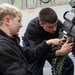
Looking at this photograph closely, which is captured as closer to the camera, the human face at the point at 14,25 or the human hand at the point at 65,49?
the human face at the point at 14,25

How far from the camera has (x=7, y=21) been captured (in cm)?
140

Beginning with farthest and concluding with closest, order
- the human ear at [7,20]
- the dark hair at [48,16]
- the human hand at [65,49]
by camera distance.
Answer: the dark hair at [48,16] < the human hand at [65,49] < the human ear at [7,20]

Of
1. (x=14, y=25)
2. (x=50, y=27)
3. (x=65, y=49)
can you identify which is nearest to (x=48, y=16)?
(x=50, y=27)

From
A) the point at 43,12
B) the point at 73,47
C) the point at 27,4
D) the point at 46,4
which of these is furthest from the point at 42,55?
the point at 27,4

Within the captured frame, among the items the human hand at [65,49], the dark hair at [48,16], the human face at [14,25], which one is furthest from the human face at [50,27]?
the human face at [14,25]

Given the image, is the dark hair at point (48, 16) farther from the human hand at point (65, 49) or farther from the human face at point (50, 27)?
the human hand at point (65, 49)

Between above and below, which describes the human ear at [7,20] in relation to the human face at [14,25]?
above

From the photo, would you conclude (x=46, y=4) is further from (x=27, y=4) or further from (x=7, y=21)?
(x=7, y=21)

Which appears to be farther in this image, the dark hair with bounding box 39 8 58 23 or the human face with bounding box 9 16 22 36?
the dark hair with bounding box 39 8 58 23

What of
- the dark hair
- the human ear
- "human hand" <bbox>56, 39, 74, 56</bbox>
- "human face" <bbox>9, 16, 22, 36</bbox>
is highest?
the human ear

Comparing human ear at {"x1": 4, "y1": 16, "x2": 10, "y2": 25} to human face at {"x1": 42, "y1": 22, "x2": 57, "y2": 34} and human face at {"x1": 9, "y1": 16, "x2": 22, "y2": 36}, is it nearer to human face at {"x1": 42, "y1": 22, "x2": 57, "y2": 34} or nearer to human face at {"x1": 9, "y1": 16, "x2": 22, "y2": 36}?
human face at {"x1": 9, "y1": 16, "x2": 22, "y2": 36}

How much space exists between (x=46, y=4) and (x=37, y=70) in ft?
6.03

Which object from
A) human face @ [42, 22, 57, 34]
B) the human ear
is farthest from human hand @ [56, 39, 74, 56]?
the human ear

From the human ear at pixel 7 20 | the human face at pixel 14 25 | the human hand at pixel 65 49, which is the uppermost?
the human ear at pixel 7 20
